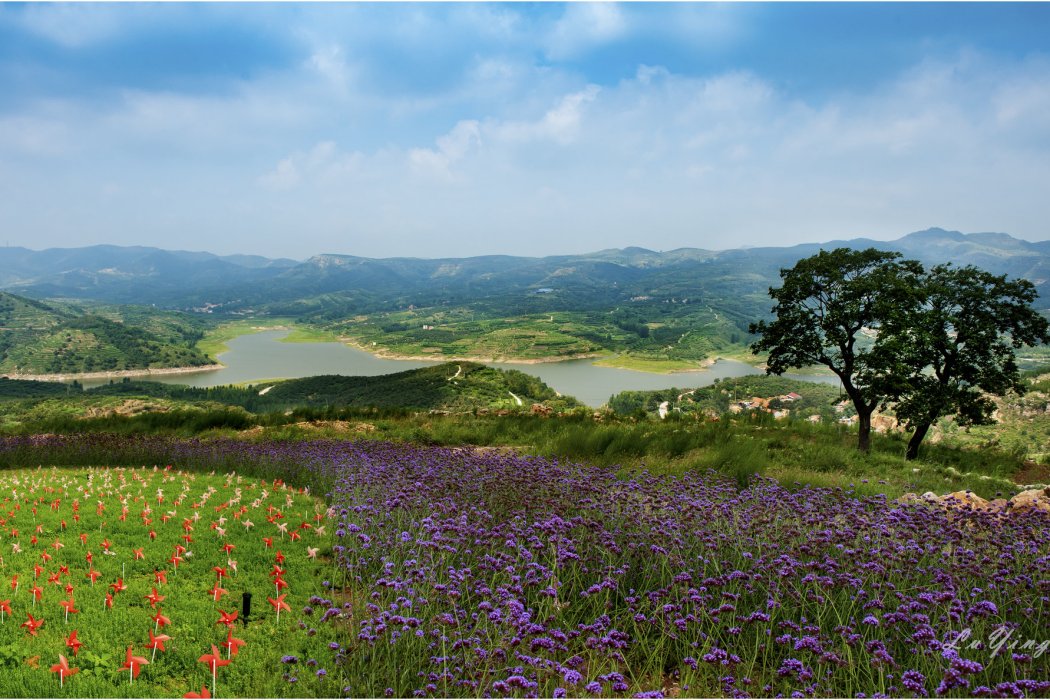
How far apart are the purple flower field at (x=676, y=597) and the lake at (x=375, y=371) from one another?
55.1m

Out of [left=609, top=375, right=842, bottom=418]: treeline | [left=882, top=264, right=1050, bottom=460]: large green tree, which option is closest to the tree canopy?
[left=882, top=264, right=1050, bottom=460]: large green tree

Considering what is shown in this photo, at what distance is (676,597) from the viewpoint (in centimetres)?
378

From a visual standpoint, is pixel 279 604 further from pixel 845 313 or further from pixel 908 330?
pixel 908 330

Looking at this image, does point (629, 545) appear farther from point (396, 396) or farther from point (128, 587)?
point (396, 396)

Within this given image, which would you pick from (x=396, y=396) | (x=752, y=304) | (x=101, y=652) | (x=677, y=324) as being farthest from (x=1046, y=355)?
(x=752, y=304)

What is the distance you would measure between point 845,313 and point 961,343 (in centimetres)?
305

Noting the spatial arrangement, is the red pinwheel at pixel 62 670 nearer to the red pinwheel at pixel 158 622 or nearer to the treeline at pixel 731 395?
the red pinwheel at pixel 158 622

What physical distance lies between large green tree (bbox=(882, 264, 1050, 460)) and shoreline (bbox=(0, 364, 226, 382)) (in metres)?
120

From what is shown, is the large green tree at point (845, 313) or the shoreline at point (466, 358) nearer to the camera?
the large green tree at point (845, 313)

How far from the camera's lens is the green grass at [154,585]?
3.23 meters

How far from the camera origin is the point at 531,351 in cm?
12131

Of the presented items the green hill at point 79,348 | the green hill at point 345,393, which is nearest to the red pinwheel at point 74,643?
the green hill at point 345,393

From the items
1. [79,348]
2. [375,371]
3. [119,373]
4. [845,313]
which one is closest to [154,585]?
[845,313]

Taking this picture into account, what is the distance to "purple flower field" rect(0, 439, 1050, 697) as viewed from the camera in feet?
9.90
